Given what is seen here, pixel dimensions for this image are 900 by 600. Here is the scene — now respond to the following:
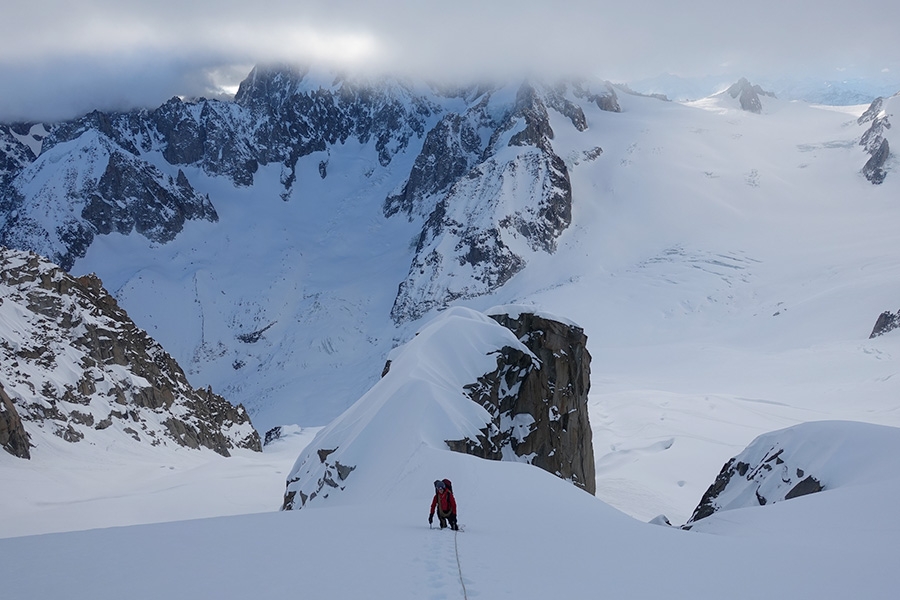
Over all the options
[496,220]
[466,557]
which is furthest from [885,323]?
[496,220]

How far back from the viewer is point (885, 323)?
67.2 metres

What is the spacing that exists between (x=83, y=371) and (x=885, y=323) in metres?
85.8

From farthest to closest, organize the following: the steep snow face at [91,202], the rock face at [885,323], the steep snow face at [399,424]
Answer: the steep snow face at [91,202] < the rock face at [885,323] < the steep snow face at [399,424]

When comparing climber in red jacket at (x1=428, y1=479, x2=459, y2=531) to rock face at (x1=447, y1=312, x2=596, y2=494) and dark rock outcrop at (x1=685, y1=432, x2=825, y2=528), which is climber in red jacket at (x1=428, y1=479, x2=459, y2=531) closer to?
dark rock outcrop at (x1=685, y1=432, x2=825, y2=528)

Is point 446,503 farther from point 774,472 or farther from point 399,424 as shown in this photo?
point 774,472

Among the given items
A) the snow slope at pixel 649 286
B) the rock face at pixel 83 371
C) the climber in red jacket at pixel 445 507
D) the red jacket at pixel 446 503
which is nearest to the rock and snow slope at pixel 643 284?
the snow slope at pixel 649 286

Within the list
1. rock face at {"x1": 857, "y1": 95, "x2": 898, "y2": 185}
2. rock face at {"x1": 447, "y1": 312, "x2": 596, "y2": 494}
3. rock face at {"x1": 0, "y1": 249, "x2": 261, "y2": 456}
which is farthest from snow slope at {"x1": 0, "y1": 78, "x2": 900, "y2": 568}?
rock face at {"x1": 0, "y1": 249, "x2": 261, "y2": 456}

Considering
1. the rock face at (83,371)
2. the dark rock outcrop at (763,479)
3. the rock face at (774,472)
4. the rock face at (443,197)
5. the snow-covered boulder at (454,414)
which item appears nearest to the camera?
the rock face at (774,472)

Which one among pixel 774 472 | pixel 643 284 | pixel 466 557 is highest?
pixel 643 284

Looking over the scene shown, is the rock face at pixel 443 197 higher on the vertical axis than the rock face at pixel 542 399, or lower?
higher

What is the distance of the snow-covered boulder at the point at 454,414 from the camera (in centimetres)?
2192

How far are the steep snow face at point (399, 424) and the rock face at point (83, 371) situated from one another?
1535 inches

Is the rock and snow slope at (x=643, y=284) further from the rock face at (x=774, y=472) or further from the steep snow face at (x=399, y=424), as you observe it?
the steep snow face at (x=399, y=424)

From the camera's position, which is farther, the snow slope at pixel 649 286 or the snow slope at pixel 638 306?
the snow slope at pixel 649 286
